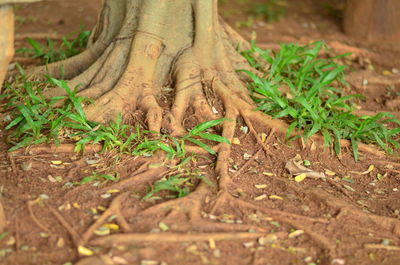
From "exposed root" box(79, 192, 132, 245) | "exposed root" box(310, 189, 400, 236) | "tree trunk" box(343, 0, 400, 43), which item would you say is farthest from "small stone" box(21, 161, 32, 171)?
"tree trunk" box(343, 0, 400, 43)

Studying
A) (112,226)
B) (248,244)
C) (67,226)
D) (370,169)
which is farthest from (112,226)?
(370,169)

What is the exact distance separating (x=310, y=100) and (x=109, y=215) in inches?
74.0

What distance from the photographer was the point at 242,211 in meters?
3.46

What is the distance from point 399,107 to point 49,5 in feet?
13.6

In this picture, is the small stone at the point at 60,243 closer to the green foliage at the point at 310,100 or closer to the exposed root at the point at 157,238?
the exposed root at the point at 157,238

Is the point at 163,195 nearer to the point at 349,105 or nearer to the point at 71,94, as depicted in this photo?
the point at 71,94

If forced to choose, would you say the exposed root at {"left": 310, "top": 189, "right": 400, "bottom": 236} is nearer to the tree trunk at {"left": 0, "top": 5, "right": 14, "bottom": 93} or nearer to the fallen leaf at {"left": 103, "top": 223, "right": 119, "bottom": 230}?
the fallen leaf at {"left": 103, "top": 223, "right": 119, "bottom": 230}

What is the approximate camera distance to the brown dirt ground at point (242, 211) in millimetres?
3080

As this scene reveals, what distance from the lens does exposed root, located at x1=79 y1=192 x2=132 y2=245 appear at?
10.2 ft

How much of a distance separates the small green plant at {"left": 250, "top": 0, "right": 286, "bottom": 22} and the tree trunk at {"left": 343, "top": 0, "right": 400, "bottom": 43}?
93cm

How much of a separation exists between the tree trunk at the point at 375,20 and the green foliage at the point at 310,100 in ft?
4.50

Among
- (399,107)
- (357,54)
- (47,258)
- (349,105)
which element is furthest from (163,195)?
(357,54)

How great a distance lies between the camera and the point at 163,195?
3.52m

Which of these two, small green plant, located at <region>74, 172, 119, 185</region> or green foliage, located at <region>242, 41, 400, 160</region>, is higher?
green foliage, located at <region>242, 41, 400, 160</region>
